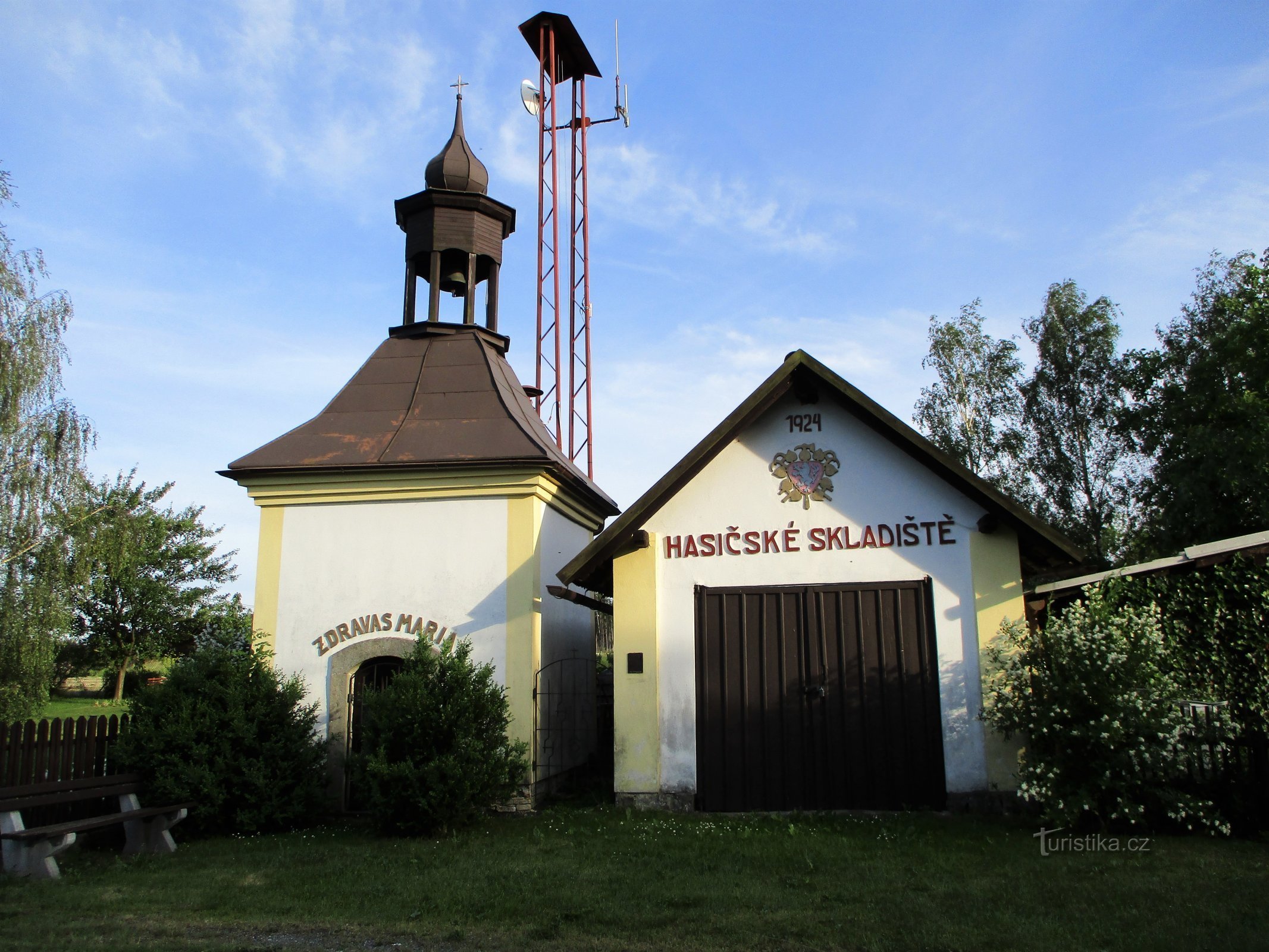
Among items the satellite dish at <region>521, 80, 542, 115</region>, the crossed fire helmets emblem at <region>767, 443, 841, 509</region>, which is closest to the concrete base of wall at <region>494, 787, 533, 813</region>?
the crossed fire helmets emblem at <region>767, 443, 841, 509</region>

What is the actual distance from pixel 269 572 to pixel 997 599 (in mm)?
8637

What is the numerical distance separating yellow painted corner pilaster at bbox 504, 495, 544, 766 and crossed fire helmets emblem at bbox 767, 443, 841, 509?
3.05 meters

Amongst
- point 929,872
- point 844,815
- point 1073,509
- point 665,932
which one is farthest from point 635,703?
point 1073,509

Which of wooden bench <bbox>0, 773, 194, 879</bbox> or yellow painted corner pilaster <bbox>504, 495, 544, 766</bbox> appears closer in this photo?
wooden bench <bbox>0, 773, 194, 879</bbox>

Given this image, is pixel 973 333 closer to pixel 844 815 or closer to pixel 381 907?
pixel 844 815

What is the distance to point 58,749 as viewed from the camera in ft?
A: 31.8

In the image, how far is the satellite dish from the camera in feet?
65.2

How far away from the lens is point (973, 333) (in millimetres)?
25656

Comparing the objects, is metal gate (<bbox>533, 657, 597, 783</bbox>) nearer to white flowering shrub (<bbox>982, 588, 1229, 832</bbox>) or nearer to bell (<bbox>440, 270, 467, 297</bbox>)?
white flowering shrub (<bbox>982, 588, 1229, 832</bbox>)

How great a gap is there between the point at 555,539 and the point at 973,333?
55.9 feet

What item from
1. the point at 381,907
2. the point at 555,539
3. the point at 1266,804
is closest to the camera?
the point at 381,907

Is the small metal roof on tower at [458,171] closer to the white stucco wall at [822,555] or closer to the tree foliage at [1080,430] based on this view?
the white stucco wall at [822,555]

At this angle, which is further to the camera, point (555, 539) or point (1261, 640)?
point (555, 539)

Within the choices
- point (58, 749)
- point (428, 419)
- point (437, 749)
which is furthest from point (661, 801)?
point (58, 749)
